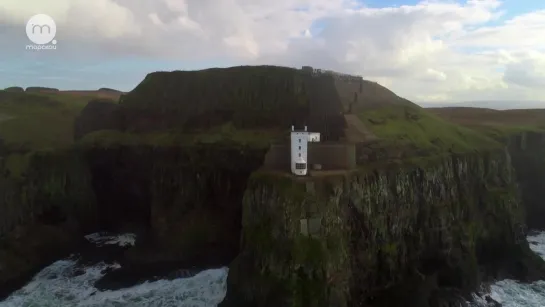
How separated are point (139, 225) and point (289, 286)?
31.7m

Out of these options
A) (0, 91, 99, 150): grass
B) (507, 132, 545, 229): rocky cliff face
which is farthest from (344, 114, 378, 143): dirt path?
(0, 91, 99, 150): grass

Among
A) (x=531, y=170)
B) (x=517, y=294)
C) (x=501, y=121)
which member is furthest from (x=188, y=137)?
(x=501, y=121)

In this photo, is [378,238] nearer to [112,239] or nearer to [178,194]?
[178,194]

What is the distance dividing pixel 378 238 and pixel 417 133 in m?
18.2

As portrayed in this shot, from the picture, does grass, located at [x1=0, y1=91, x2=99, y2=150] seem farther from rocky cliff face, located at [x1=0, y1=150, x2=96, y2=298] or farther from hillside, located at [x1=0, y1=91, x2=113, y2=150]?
rocky cliff face, located at [x1=0, y1=150, x2=96, y2=298]

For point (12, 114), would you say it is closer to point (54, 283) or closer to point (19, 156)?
point (19, 156)

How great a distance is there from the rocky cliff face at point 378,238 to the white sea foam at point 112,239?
22.7 meters

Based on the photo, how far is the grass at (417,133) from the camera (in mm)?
51000

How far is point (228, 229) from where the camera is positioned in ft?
172

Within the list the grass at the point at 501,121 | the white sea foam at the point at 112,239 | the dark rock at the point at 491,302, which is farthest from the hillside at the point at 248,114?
the dark rock at the point at 491,302

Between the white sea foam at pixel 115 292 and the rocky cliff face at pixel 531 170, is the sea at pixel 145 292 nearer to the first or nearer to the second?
the white sea foam at pixel 115 292

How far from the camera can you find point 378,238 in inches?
1636

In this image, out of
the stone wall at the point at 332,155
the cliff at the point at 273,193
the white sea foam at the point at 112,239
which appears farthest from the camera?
the white sea foam at the point at 112,239

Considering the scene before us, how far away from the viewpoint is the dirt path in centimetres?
4878
